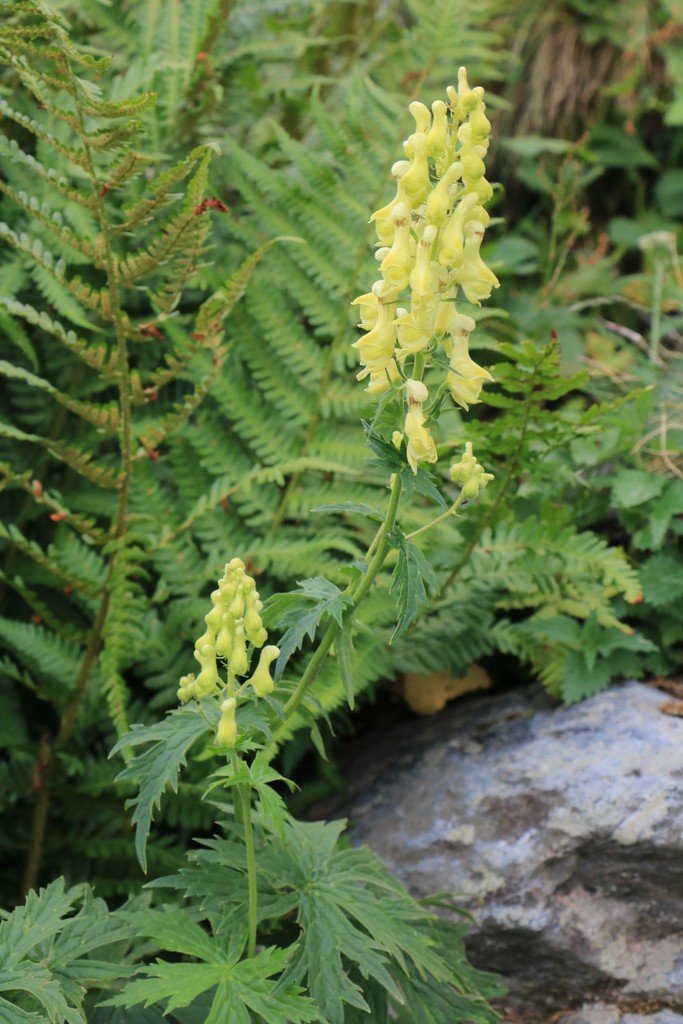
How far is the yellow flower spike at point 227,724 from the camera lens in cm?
137

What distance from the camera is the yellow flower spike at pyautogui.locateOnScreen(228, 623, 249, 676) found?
1395mm

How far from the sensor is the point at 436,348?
146cm

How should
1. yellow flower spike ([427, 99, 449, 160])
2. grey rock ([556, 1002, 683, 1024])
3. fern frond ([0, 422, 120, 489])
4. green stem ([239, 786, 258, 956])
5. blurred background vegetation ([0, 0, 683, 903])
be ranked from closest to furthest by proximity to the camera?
yellow flower spike ([427, 99, 449, 160])
green stem ([239, 786, 258, 956])
grey rock ([556, 1002, 683, 1024])
fern frond ([0, 422, 120, 489])
blurred background vegetation ([0, 0, 683, 903])

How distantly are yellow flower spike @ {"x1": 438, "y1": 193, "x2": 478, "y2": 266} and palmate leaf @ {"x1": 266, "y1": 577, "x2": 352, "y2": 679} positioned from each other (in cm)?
50

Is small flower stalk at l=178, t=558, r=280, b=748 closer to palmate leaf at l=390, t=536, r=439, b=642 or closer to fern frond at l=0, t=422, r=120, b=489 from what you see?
palmate leaf at l=390, t=536, r=439, b=642

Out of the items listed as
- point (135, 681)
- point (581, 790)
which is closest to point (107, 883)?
point (135, 681)

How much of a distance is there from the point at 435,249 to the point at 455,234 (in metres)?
0.04

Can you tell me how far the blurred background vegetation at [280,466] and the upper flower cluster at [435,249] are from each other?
684 mm

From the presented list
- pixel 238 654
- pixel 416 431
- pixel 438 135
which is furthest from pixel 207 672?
pixel 438 135

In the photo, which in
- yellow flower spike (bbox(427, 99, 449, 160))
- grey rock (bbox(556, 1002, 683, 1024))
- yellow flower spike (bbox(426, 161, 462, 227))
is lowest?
grey rock (bbox(556, 1002, 683, 1024))

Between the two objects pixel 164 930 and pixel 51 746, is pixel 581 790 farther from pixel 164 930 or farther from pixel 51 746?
pixel 51 746

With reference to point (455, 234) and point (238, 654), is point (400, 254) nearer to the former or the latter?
point (455, 234)

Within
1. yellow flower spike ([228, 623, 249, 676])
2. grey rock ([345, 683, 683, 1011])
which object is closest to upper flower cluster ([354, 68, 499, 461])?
yellow flower spike ([228, 623, 249, 676])

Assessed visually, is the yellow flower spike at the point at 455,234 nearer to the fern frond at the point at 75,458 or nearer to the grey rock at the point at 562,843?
the fern frond at the point at 75,458
